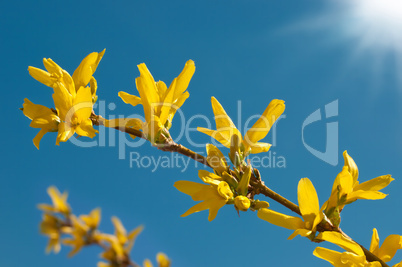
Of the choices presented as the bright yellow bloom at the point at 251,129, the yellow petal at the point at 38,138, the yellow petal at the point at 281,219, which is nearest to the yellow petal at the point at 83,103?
the yellow petal at the point at 38,138

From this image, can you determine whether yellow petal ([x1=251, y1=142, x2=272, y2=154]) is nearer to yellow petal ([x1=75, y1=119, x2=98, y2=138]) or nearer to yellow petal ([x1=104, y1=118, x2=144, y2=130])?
yellow petal ([x1=104, y1=118, x2=144, y2=130])

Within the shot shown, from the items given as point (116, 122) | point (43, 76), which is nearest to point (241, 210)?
point (116, 122)

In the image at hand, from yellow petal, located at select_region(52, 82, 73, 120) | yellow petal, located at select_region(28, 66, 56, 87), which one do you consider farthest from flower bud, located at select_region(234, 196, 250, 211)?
yellow petal, located at select_region(28, 66, 56, 87)

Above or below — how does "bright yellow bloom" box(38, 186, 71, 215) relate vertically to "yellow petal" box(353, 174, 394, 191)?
above

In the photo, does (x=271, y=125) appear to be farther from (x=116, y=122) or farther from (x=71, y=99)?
(x=71, y=99)

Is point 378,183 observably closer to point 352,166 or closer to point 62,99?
point 352,166

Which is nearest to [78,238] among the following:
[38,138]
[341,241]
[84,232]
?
[84,232]

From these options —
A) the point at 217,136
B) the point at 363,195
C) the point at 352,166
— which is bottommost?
the point at 363,195
